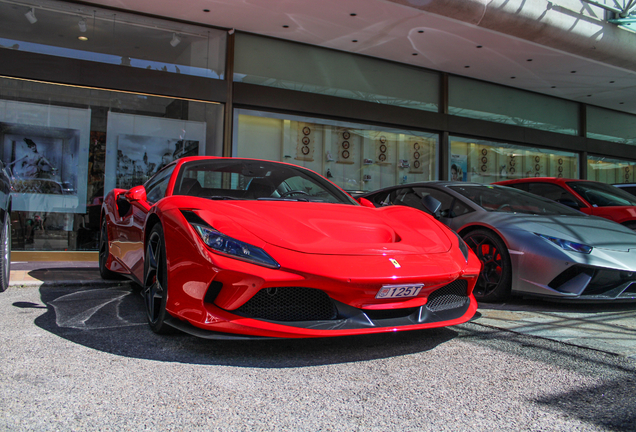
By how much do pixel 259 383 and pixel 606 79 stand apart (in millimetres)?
13087

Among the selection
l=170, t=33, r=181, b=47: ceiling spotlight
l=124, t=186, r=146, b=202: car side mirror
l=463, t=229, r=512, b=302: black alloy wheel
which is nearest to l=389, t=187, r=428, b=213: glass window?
l=463, t=229, r=512, b=302: black alloy wheel

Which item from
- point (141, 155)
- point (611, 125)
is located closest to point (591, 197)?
point (141, 155)

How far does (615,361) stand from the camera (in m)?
2.34

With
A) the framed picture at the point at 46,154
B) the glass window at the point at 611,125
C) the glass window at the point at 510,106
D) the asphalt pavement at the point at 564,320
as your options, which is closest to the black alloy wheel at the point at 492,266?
the asphalt pavement at the point at 564,320

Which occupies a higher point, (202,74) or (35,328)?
(202,74)

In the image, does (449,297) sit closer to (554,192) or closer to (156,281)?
(156,281)

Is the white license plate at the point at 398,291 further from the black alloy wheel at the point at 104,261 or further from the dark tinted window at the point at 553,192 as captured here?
the dark tinted window at the point at 553,192

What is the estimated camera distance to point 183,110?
8844 mm

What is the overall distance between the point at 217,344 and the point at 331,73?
27.9 feet

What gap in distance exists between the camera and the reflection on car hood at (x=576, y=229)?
3797 mm

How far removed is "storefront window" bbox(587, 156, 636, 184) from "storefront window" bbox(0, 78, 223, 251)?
11.6 metres

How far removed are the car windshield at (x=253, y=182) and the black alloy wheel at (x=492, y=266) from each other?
1378 mm

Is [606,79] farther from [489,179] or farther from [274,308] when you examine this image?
[274,308]

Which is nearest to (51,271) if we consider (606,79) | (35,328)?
(35,328)
